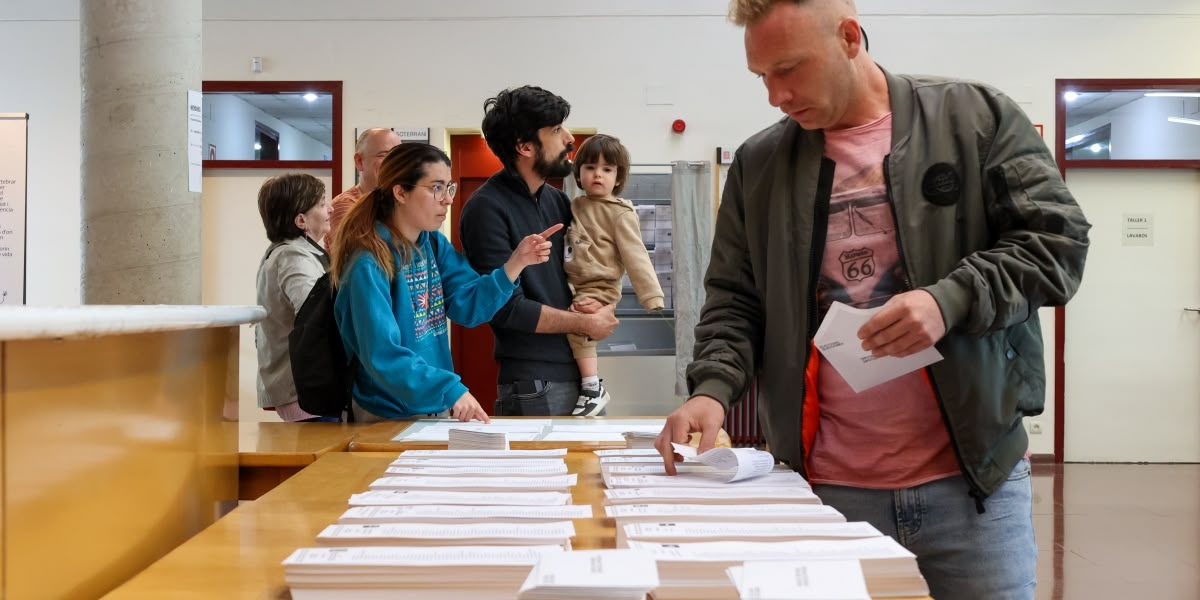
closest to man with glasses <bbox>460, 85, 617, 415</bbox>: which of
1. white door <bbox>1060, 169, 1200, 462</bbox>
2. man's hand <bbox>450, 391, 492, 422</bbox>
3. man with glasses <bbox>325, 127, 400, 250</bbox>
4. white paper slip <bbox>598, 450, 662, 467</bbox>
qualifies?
man's hand <bbox>450, 391, 492, 422</bbox>

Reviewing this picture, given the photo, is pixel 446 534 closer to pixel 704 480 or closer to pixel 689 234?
pixel 704 480

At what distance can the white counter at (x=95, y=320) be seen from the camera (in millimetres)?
962

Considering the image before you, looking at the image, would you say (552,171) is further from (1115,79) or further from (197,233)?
(1115,79)

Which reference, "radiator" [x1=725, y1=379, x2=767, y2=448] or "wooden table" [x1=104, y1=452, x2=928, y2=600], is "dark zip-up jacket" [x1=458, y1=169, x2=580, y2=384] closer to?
"wooden table" [x1=104, y1=452, x2=928, y2=600]

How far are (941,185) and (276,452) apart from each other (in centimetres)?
144

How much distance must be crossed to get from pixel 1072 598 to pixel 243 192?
18.2 feet

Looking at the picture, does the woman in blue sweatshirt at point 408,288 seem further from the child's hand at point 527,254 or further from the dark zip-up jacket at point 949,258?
the dark zip-up jacket at point 949,258

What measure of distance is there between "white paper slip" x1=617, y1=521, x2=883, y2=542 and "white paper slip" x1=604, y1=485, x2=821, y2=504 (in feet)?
0.53

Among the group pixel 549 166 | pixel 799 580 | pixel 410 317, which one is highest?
pixel 549 166

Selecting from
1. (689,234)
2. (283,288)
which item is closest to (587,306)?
(283,288)

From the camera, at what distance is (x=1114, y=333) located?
259 inches

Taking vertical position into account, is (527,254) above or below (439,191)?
below

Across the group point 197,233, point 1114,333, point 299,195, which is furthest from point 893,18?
point 197,233

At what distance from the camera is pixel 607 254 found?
11.2 feet
